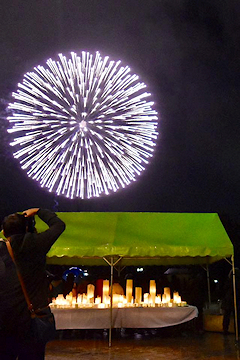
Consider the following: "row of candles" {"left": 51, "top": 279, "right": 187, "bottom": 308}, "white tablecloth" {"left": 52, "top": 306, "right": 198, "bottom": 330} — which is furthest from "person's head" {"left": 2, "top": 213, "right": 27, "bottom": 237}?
"row of candles" {"left": 51, "top": 279, "right": 187, "bottom": 308}

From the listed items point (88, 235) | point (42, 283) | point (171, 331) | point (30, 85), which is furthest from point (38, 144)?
point (42, 283)

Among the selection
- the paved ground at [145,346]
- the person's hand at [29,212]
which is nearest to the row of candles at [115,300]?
the paved ground at [145,346]

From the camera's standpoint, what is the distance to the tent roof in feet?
27.6

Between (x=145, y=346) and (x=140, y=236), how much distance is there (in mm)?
2232

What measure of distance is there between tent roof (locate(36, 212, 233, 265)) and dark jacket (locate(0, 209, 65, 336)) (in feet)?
17.7

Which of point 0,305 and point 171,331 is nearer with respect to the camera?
point 0,305

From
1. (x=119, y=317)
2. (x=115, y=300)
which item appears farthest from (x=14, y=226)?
(x=115, y=300)

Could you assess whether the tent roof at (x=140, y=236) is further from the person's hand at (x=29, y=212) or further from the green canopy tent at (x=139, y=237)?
the person's hand at (x=29, y=212)

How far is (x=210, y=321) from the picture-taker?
10922 mm

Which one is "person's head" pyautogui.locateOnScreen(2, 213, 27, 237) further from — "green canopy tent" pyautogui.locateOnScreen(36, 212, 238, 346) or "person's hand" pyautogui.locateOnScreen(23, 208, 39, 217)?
"green canopy tent" pyautogui.locateOnScreen(36, 212, 238, 346)

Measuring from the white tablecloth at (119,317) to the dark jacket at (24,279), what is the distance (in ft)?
19.8

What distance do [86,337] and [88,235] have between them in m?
2.67

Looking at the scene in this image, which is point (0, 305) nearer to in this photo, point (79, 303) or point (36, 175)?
point (79, 303)

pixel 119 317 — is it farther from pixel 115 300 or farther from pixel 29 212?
pixel 29 212
